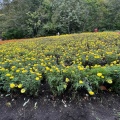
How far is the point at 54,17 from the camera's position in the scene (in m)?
16.5

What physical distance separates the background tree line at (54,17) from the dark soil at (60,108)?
560 inches

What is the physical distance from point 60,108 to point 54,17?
14960 mm

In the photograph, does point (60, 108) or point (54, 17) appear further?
point (54, 17)

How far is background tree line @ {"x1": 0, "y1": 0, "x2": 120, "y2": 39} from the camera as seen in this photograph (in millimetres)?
16547

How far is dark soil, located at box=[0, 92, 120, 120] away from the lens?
2242mm

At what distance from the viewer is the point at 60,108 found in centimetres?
238

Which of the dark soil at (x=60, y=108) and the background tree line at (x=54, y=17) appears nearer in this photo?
the dark soil at (x=60, y=108)

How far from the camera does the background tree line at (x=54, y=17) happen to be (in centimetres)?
1655

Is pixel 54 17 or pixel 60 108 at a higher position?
pixel 54 17

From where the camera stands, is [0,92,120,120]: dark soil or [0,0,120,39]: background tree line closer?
[0,92,120,120]: dark soil

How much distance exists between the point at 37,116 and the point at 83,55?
2.25m

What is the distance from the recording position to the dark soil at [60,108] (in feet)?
7.36

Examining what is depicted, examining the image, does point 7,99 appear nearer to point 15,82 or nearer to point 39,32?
point 15,82

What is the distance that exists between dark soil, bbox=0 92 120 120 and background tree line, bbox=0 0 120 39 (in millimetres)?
14231
